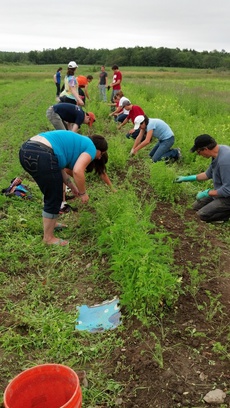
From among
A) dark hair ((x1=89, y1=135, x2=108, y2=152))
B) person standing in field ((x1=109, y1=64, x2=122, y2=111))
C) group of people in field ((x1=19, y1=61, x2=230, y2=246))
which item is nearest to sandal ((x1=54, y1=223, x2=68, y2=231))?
group of people in field ((x1=19, y1=61, x2=230, y2=246))

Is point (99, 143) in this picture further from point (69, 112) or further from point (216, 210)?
point (69, 112)

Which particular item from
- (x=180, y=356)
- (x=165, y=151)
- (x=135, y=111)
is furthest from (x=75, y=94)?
Result: (x=180, y=356)

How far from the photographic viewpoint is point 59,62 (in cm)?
9375

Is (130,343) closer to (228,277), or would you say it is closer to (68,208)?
(228,277)

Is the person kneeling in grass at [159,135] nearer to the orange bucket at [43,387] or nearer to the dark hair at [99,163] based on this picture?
the dark hair at [99,163]

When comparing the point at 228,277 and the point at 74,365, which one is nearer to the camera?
the point at 74,365

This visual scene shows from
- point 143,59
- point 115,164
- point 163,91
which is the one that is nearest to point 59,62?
point 143,59

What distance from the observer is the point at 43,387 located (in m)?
2.30

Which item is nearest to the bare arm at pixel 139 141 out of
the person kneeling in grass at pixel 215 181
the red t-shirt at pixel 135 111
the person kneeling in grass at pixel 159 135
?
the person kneeling in grass at pixel 159 135

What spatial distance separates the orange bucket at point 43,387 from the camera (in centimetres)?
221

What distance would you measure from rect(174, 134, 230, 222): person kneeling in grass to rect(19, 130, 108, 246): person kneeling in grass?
1.51 meters

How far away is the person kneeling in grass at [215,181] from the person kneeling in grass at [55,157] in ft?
4.96

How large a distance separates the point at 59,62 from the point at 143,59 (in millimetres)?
26234

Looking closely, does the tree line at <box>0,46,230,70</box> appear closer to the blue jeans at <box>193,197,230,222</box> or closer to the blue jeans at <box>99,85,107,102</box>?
the blue jeans at <box>99,85,107,102</box>
